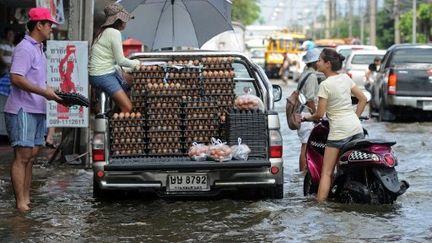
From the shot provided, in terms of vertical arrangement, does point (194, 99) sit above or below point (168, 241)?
above

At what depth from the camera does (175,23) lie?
42.9 feet

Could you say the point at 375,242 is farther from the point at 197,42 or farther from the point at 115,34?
the point at 197,42

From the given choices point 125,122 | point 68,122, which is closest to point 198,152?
point 125,122

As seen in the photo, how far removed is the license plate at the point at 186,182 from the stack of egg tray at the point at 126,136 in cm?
49

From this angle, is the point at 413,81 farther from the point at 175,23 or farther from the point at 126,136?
the point at 126,136

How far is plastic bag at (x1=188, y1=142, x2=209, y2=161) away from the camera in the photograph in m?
9.03

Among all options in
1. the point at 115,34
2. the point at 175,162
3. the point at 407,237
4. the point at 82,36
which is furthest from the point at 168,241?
the point at 82,36

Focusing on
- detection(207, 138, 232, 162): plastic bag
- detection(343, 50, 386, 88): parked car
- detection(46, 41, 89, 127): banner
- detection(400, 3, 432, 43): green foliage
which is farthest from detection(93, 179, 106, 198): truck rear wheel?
detection(400, 3, 432, 43): green foliage

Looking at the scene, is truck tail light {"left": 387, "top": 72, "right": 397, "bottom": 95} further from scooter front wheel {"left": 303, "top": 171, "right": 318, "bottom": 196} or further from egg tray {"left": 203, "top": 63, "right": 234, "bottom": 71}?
egg tray {"left": 203, "top": 63, "right": 234, "bottom": 71}

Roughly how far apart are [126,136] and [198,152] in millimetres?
768

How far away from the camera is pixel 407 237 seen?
7820 millimetres

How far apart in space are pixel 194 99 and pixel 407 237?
2.73 m

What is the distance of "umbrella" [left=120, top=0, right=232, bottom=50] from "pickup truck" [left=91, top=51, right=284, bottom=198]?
337 centimetres

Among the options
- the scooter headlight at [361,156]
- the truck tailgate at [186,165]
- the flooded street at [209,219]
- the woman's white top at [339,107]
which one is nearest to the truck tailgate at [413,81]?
the flooded street at [209,219]
